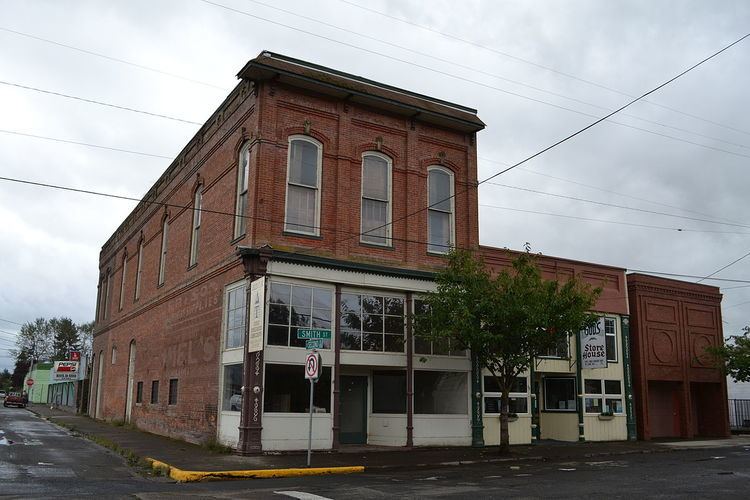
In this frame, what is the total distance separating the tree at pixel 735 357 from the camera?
89.8 feet

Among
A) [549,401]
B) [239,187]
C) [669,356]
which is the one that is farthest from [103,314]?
[669,356]

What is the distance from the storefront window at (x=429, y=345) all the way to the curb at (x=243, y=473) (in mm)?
5887

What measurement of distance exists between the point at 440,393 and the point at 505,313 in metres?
4.59

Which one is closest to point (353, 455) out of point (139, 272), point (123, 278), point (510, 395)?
point (510, 395)

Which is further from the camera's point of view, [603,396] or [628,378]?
[628,378]

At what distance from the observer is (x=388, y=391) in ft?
68.8

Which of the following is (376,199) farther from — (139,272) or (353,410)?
(139,272)

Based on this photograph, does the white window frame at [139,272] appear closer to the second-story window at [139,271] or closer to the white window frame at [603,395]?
the second-story window at [139,271]

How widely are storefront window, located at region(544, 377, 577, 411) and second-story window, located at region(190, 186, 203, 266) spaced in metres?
13.8

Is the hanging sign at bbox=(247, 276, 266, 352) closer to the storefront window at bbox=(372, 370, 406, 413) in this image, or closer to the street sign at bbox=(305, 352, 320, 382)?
the street sign at bbox=(305, 352, 320, 382)

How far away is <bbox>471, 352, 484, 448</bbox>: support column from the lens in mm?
21312

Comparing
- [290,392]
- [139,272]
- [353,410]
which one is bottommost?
[353,410]

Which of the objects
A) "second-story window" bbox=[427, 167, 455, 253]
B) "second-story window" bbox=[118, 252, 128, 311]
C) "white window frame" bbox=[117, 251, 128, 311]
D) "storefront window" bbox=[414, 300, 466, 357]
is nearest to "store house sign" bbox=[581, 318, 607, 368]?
"storefront window" bbox=[414, 300, 466, 357]

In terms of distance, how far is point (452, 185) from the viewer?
75.3 feet
